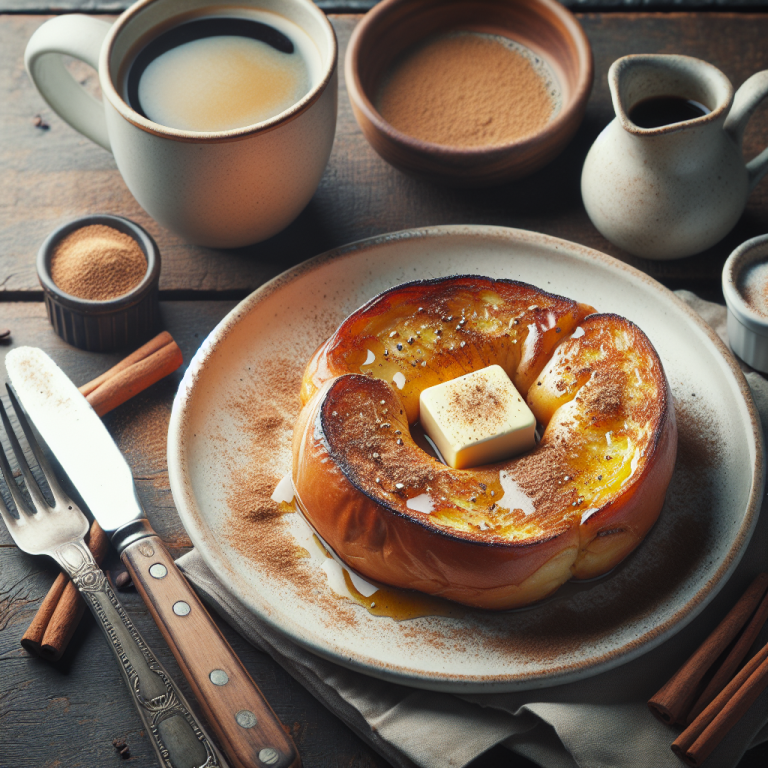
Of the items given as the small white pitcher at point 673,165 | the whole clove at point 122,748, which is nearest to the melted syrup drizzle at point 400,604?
the whole clove at point 122,748

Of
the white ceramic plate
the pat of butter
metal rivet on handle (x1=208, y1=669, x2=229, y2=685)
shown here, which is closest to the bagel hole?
the pat of butter

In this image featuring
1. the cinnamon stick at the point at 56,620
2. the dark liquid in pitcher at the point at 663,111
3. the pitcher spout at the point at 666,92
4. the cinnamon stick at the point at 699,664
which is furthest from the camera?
the dark liquid in pitcher at the point at 663,111

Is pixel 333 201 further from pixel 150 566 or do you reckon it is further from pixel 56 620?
pixel 56 620

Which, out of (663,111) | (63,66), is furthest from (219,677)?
(663,111)

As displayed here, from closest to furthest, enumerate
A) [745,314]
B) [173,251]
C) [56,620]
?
[56,620], [745,314], [173,251]

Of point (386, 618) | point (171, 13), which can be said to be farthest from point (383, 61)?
point (386, 618)

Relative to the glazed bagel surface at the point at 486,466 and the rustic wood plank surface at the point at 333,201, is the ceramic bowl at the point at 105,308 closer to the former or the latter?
the rustic wood plank surface at the point at 333,201

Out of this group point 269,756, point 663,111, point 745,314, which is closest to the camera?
point 269,756

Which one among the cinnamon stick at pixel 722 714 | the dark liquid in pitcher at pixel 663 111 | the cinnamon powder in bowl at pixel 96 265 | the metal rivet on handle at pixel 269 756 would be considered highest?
the dark liquid in pitcher at pixel 663 111
